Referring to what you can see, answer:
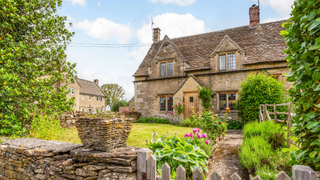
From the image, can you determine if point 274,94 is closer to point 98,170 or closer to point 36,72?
point 98,170

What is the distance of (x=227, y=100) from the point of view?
14961 mm

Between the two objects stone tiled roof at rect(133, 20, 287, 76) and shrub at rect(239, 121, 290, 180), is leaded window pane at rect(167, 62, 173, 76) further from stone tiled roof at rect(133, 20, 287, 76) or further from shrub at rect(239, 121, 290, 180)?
shrub at rect(239, 121, 290, 180)

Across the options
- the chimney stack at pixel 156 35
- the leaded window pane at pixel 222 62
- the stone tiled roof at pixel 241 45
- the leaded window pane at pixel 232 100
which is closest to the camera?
the stone tiled roof at pixel 241 45

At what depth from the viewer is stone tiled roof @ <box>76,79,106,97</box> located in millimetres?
39059

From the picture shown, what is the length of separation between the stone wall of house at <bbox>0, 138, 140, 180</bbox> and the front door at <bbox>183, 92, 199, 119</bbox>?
12461 mm

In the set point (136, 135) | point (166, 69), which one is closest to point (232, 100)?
point (166, 69)

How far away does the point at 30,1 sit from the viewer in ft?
20.0

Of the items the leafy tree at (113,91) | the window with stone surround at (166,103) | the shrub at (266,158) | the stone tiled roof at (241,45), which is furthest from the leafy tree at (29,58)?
the leafy tree at (113,91)

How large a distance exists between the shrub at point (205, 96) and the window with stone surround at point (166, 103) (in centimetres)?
326

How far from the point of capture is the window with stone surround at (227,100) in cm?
1480

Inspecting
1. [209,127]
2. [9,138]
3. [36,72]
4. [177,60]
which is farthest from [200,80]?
[9,138]

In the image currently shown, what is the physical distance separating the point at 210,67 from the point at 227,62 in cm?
141

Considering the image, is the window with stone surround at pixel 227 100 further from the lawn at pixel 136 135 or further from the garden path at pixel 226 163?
the garden path at pixel 226 163

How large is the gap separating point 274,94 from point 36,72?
464 inches
